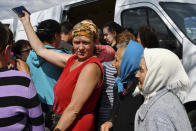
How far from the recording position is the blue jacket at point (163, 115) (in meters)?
1.43

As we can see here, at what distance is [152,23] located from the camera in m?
4.21

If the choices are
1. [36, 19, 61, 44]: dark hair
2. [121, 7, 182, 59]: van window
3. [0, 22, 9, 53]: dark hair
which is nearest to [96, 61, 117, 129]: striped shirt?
[36, 19, 61, 44]: dark hair

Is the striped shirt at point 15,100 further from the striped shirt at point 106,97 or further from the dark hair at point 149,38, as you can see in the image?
the dark hair at point 149,38

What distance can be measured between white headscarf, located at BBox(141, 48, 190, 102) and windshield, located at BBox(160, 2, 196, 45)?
233cm

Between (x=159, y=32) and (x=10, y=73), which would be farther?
(x=159, y=32)

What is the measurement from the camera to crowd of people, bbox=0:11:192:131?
1447mm

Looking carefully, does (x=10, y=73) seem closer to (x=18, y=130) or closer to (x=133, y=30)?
(x=18, y=130)

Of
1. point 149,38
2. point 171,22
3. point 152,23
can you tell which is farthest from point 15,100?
point 152,23

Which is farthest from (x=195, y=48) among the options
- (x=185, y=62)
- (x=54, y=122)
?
(x=54, y=122)

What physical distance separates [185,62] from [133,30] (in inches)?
49.8

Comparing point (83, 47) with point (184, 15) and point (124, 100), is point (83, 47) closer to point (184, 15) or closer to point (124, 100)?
point (124, 100)

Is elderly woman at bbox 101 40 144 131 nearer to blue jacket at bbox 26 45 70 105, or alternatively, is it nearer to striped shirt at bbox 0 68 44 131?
blue jacket at bbox 26 45 70 105

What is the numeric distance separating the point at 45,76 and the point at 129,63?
92cm

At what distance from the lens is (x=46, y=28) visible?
262 centimetres
